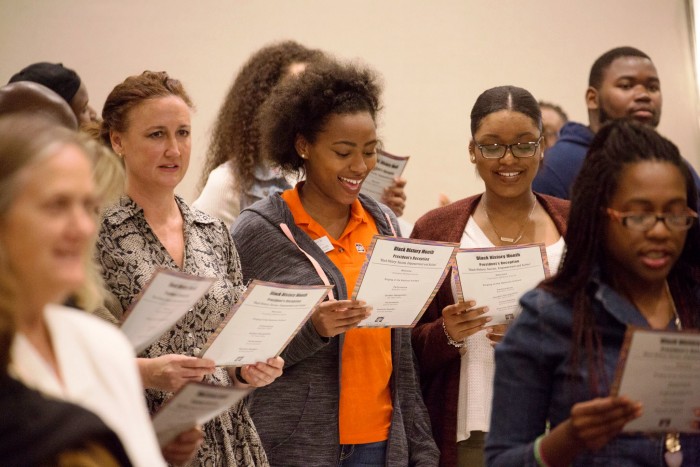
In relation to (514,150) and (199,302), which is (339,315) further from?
(514,150)

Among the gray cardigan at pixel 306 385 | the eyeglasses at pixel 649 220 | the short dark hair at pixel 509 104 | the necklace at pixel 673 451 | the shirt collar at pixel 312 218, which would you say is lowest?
the gray cardigan at pixel 306 385

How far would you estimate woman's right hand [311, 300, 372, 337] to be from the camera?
2.72m

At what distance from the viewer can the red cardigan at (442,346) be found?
2.95 metres

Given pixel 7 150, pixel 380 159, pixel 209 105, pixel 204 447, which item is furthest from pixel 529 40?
pixel 7 150

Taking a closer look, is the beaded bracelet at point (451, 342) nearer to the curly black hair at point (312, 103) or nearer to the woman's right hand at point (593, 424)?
the curly black hair at point (312, 103)

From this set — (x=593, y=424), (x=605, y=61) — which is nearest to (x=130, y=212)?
(x=593, y=424)

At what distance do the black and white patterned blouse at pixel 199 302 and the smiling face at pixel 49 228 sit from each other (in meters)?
1.05

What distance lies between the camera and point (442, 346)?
2.93 m

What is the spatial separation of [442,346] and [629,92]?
1.70 m

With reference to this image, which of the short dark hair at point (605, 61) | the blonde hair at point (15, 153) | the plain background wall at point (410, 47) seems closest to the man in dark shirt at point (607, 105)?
the short dark hair at point (605, 61)

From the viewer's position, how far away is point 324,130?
3.07 m

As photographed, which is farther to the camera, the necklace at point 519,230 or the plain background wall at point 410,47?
the plain background wall at point 410,47

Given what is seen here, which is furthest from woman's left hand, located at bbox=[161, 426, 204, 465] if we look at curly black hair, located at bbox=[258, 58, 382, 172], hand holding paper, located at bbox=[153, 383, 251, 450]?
curly black hair, located at bbox=[258, 58, 382, 172]

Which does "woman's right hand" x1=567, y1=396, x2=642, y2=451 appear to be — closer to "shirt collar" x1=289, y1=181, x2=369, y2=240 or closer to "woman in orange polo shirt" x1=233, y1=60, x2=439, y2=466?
"woman in orange polo shirt" x1=233, y1=60, x2=439, y2=466
